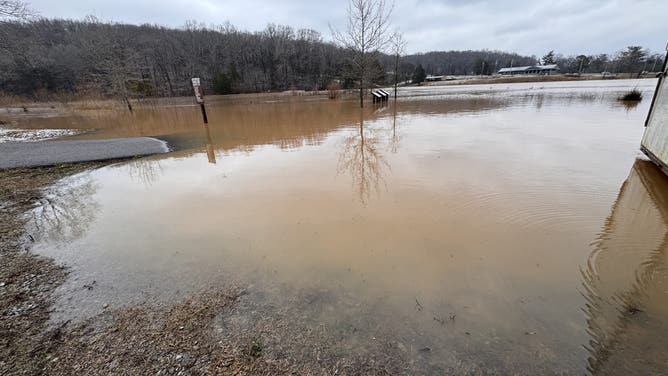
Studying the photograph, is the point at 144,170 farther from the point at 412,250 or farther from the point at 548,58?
the point at 548,58

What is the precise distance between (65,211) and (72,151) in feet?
21.3

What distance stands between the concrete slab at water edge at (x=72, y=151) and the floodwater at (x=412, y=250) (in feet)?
7.59

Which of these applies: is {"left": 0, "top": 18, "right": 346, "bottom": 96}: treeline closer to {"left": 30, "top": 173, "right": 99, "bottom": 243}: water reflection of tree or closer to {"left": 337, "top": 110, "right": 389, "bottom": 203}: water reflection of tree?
{"left": 337, "top": 110, "right": 389, "bottom": 203}: water reflection of tree

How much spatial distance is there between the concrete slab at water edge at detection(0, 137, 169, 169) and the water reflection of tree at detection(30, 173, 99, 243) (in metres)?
2.78

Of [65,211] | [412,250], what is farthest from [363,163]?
[65,211]

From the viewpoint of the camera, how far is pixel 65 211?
483 centimetres

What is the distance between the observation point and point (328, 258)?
3.29 meters

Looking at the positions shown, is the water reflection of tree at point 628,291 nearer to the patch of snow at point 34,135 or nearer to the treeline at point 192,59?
the patch of snow at point 34,135

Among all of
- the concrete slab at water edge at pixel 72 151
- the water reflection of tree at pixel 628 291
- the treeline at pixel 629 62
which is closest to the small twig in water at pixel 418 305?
the water reflection of tree at pixel 628 291

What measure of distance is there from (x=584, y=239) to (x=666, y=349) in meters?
1.67

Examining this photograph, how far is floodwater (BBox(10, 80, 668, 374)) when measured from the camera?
222 cm

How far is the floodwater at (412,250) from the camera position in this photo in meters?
2.22

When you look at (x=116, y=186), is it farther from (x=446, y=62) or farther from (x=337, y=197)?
(x=446, y=62)

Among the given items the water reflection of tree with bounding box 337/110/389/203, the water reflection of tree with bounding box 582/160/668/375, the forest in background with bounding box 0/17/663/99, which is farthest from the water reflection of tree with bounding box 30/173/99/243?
the forest in background with bounding box 0/17/663/99
